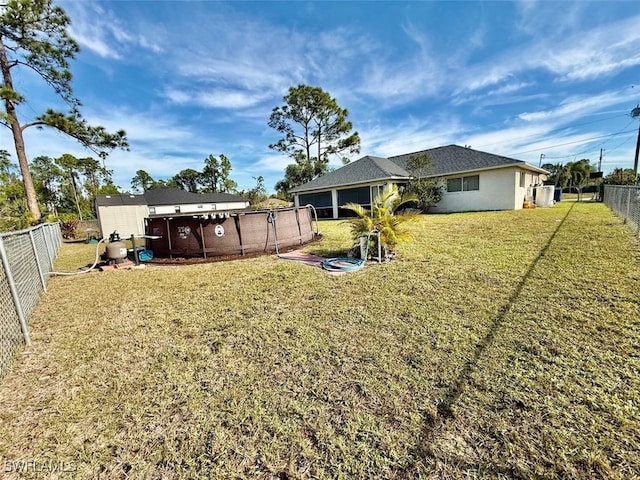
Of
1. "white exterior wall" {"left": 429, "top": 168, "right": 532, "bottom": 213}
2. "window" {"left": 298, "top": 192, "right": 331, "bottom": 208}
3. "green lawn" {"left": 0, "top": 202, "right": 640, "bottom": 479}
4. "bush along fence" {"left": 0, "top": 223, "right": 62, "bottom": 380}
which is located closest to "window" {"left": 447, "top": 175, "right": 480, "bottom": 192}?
"white exterior wall" {"left": 429, "top": 168, "right": 532, "bottom": 213}

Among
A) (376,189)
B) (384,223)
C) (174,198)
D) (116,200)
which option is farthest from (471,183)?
(174,198)

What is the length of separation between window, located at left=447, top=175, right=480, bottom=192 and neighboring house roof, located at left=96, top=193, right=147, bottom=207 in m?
20.8

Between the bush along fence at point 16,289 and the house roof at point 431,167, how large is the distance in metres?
15.5

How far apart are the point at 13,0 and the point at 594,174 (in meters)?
71.0

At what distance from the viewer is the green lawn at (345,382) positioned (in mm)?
1622

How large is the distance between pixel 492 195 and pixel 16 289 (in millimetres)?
19198

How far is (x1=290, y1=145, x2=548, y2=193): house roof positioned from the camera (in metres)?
15.5

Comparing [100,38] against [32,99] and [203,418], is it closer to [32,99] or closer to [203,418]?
[32,99]

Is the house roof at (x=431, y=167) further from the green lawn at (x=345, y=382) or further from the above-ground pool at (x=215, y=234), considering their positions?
the green lawn at (x=345, y=382)

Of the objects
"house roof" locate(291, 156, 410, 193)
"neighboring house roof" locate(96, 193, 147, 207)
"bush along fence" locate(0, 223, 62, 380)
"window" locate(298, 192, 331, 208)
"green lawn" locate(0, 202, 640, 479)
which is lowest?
"green lawn" locate(0, 202, 640, 479)

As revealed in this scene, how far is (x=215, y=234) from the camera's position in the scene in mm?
7699

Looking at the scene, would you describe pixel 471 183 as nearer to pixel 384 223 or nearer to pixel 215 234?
pixel 384 223

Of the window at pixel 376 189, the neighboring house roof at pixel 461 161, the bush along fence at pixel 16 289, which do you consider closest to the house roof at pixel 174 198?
the window at pixel 376 189

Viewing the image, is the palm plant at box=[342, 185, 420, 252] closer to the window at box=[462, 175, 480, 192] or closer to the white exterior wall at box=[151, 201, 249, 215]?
the window at box=[462, 175, 480, 192]
